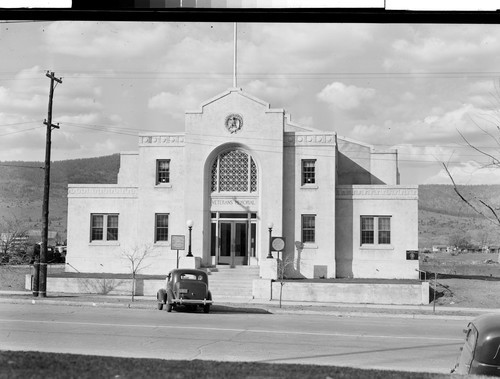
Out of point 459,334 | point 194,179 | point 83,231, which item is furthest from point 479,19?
point 83,231

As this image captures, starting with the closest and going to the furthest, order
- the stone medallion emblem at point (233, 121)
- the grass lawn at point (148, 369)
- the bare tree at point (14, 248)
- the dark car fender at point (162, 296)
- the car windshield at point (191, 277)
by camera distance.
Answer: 1. the grass lawn at point (148, 369)
2. the dark car fender at point (162, 296)
3. the car windshield at point (191, 277)
4. the stone medallion emblem at point (233, 121)
5. the bare tree at point (14, 248)

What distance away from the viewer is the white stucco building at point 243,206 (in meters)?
29.9

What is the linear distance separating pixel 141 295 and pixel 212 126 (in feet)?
28.8

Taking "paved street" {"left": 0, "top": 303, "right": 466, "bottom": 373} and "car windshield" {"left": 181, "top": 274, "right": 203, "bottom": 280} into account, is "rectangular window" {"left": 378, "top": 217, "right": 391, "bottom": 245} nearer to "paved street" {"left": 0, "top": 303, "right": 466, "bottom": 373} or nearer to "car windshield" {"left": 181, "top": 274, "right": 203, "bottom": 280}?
"paved street" {"left": 0, "top": 303, "right": 466, "bottom": 373}

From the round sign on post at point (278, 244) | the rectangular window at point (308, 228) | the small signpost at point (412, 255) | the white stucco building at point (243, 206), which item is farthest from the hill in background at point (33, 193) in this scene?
the small signpost at point (412, 255)

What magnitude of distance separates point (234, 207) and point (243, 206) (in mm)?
436

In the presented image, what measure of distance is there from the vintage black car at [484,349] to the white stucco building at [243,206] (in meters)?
21.3

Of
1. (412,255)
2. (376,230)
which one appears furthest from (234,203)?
(412,255)

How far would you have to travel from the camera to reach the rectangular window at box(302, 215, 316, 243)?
30.3 m

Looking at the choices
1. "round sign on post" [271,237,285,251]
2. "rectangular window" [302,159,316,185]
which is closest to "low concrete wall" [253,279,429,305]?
"round sign on post" [271,237,285,251]

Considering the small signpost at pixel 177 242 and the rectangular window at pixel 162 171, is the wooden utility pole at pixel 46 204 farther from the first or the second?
the rectangular window at pixel 162 171

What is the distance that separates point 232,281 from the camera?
2819 cm

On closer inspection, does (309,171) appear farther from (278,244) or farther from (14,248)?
(14,248)

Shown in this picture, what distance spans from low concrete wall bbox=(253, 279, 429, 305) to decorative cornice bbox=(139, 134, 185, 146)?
9.27 m
